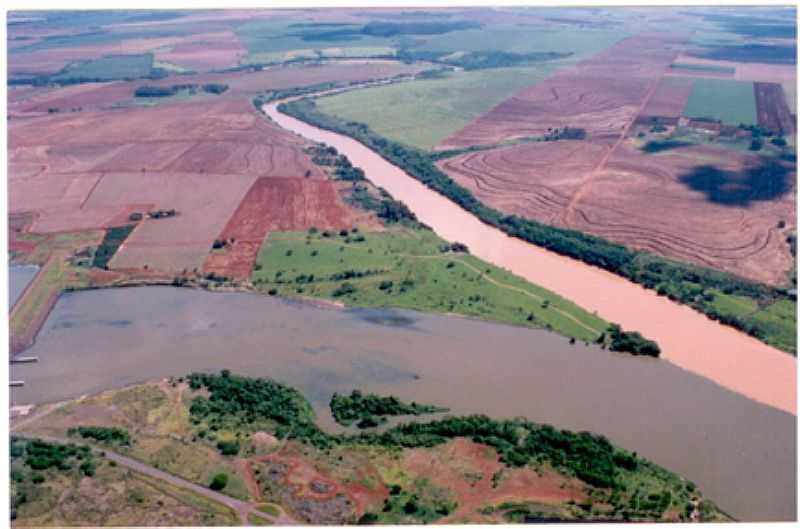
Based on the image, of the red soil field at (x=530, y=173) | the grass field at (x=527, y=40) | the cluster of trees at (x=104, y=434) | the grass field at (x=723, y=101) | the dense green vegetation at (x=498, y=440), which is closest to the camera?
the dense green vegetation at (x=498, y=440)

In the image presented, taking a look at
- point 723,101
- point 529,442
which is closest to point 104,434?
point 529,442

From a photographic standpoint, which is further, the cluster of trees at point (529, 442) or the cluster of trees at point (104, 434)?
the cluster of trees at point (104, 434)

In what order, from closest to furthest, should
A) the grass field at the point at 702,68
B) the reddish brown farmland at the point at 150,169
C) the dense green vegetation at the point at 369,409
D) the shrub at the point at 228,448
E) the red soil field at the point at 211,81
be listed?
the shrub at the point at 228,448, the dense green vegetation at the point at 369,409, the reddish brown farmland at the point at 150,169, the red soil field at the point at 211,81, the grass field at the point at 702,68

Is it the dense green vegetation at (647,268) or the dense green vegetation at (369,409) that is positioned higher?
the dense green vegetation at (647,268)

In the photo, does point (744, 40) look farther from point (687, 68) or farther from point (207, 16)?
point (207, 16)

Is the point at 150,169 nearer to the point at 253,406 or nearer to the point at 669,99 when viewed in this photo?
the point at 253,406

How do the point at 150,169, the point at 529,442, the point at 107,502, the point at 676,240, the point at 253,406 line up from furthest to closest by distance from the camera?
the point at 150,169 → the point at 676,240 → the point at 253,406 → the point at 529,442 → the point at 107,502

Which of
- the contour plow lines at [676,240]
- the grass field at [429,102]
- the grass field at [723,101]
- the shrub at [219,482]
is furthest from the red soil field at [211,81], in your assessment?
the shrub at [219,482]

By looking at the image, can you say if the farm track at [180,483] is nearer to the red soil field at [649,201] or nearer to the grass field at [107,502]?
the grass field at [107,502]
